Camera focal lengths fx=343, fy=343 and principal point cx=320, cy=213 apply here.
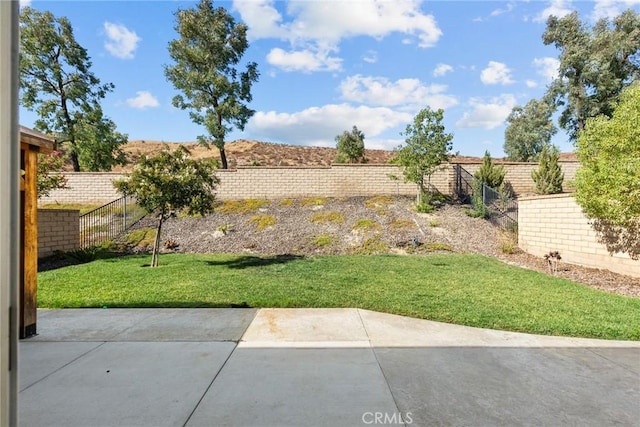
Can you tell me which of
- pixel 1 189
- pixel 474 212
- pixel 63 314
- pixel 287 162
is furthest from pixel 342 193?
pixel 287 162

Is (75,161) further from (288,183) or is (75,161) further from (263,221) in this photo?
(263,221)

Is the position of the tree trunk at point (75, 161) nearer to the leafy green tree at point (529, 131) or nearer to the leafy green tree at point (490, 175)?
the leafy green tree at point (490, 175)

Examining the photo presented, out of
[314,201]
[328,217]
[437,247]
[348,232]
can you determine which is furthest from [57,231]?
[437,247]

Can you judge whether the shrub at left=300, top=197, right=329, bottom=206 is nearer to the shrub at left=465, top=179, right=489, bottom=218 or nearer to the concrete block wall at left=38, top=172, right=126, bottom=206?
Result: the shrub at left=465, top=179, right=489, bottom=218

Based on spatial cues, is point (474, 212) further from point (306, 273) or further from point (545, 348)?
point (545, 348)

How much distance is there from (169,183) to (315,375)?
727 centimetres

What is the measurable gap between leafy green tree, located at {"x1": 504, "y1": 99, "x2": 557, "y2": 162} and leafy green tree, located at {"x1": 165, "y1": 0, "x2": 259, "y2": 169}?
85.0 feet

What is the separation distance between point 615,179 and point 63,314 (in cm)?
1134

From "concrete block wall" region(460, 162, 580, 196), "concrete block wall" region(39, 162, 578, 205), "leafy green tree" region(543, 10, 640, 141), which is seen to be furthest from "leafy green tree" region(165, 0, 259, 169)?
"leafy green tree" region(543, 10, 640, 141)

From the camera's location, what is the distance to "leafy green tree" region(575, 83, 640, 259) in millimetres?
7660

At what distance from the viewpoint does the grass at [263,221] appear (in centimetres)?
1529

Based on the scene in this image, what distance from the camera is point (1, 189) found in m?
0.99

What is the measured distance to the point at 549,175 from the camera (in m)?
17.1

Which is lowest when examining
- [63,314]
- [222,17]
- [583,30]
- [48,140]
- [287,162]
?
[63,314]
